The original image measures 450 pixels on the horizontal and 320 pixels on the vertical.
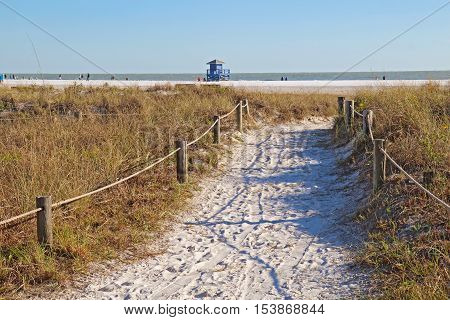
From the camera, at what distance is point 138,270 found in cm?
510

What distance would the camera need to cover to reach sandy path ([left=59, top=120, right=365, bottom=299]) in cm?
461

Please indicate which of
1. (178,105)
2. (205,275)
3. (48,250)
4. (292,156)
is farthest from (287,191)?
(178,105)

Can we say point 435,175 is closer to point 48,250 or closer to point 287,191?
point 287,191

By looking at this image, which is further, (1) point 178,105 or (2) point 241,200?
(1) point 178,105

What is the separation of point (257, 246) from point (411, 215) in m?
1.77

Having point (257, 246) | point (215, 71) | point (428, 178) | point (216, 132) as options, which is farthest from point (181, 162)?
point (215, 71)

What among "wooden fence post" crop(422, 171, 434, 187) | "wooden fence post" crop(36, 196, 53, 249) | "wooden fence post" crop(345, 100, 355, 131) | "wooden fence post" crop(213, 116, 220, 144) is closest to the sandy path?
"wooden fence post" crop(36, 196, 53, 249)

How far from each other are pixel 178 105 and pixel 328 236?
10282mm

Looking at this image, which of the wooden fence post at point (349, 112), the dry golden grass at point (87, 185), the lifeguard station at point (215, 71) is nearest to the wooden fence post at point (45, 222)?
the dry golden grass at point (87, 185)

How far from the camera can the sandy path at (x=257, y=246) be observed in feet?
15.1

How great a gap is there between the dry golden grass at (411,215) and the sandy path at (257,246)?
33 centimetres

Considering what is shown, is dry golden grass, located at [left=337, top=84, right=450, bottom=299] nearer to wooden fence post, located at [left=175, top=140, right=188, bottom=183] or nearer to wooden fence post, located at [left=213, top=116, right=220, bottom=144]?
wooden fence post, located at [left=175, top=140, right=188, bottom=183]

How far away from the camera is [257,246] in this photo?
5824 mm

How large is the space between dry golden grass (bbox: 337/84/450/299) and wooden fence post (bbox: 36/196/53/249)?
3.10 meters
